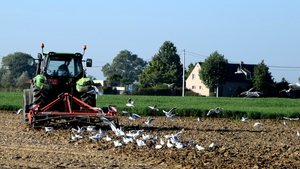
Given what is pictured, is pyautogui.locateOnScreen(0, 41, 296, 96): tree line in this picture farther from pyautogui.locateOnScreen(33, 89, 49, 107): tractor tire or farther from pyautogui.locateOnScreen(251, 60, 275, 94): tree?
pyautogui.locateOnScreen(33, 89, 49, 107): tractor tire

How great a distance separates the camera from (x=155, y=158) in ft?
28.9

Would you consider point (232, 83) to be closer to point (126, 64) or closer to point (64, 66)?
point (64, 66)

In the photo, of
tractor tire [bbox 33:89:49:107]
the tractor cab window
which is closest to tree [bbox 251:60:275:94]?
the tractor cab window

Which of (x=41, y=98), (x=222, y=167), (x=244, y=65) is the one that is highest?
(x=244, y=65)

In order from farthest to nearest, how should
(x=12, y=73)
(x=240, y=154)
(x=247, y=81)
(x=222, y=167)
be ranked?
(x=12, y=73), (x=247, y=81), (x=240, y=154), (x=222, y=167)

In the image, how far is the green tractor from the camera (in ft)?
43.0

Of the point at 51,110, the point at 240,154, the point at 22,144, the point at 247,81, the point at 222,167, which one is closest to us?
the point at 222,167

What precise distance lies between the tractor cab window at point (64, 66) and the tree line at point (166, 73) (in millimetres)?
39680

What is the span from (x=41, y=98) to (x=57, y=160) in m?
6.02

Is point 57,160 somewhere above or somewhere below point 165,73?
below

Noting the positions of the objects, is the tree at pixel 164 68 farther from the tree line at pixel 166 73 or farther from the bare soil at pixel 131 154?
the bare soil at pixel 131 154

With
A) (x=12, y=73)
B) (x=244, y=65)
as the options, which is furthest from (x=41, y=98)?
(x=12, y=73)

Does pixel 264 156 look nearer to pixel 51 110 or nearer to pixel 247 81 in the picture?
pixel 51 110

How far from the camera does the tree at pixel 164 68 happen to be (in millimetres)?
84438
